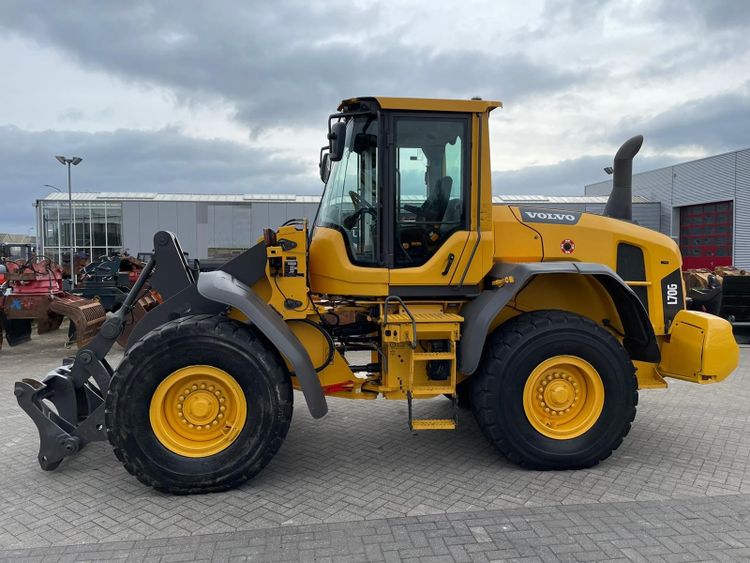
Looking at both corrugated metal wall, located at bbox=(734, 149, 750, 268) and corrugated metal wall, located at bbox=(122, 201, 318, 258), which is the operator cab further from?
corrugated metal wall, located at bbox=(734, 149, 750, 268)

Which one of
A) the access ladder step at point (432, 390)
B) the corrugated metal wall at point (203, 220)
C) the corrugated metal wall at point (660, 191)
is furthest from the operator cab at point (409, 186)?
the corrugated metal wall at point (660, 191)

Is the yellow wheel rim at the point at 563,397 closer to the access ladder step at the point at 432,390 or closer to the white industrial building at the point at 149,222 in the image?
the access ladder step at the point at 432,390

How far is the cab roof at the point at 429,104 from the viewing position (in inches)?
177

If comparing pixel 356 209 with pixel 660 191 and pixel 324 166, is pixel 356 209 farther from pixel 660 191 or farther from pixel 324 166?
pixel 660 191

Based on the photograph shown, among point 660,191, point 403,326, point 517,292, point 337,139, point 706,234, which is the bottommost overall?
point 403,326

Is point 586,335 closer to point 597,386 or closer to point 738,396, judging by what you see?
point 597,386

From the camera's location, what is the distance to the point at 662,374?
5035mm

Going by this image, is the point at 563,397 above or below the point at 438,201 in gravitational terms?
below

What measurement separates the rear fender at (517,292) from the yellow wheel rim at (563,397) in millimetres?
559

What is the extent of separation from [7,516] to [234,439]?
155cm

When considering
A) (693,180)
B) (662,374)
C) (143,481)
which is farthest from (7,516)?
(693,180)

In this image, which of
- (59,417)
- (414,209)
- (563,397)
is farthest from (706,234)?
(59,417)

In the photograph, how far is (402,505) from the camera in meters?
3.88

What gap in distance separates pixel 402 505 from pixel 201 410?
162 cm
